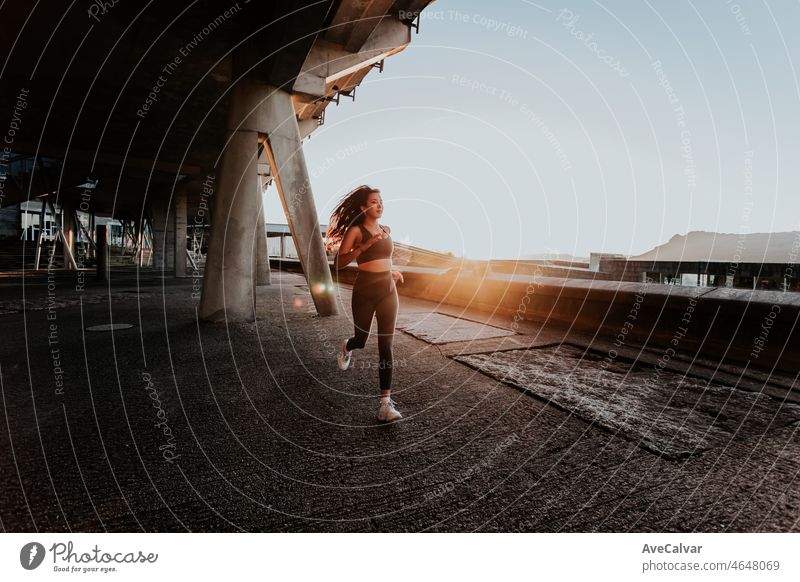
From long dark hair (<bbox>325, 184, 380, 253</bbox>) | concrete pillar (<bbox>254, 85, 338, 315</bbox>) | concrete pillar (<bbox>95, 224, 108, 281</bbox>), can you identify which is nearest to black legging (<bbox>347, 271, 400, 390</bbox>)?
long dark hair (<bbox>325, 184, 380, 253</bbox>)

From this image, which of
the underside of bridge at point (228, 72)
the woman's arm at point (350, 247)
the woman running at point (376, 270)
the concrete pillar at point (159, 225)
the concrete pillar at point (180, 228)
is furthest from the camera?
the concrete pillar at point (159, 225)

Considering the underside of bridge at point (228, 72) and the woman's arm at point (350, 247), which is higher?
the underside of bridge at point (228, 72)

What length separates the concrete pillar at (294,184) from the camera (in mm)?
8633

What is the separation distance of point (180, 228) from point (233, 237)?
20687mm

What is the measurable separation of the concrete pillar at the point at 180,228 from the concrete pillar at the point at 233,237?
54.7 feet

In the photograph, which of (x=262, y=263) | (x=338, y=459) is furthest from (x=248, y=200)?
(x=262, y=263)

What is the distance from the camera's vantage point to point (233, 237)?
26.2ft

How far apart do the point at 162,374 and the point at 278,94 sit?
6.84m

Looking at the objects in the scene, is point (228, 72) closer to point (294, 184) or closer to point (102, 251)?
point (294, 184)

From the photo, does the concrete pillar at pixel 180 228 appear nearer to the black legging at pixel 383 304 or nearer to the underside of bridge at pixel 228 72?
the underside of bridge at pixel 228 72

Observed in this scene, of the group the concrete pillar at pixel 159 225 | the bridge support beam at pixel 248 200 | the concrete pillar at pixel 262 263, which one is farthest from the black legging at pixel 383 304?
the concrete pillar at pixel 159 225

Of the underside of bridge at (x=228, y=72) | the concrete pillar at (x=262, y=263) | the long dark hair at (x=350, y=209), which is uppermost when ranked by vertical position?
the underside of bridge at (x=228, y=72)

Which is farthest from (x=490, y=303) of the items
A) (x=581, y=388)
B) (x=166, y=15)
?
(x=166, y=15)

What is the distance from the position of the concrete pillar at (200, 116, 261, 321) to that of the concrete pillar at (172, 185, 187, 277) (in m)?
16.7
